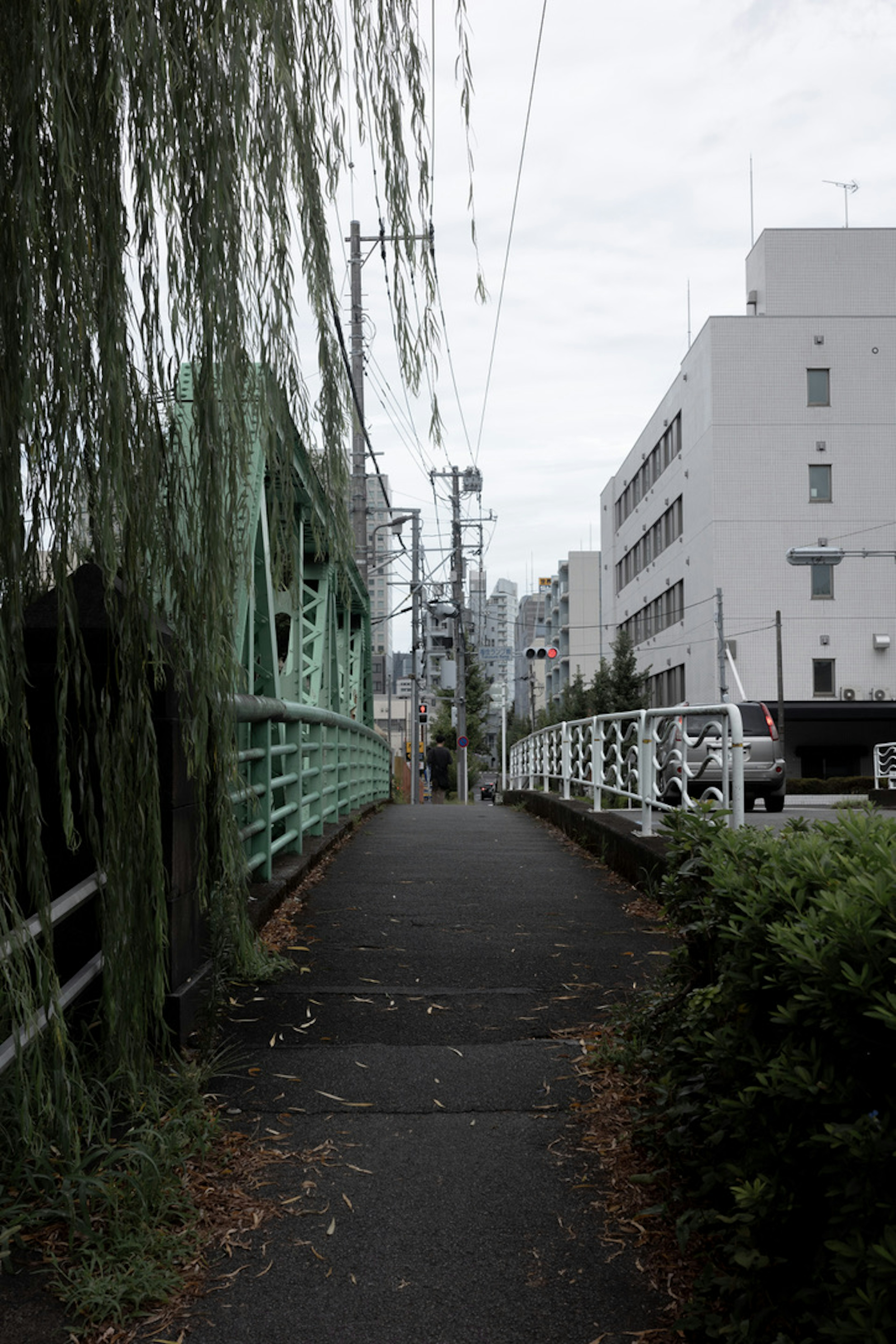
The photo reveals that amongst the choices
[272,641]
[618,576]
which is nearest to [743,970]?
[272,641]

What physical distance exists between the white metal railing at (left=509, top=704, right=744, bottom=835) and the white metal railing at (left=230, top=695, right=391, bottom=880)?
2212 millimetres

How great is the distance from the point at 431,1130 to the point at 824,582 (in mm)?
40548

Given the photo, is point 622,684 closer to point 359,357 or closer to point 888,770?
point 888,770

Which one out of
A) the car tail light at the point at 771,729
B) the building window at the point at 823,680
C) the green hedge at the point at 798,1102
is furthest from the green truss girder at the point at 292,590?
the building window at the point at 823,680

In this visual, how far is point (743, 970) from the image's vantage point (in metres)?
2.81

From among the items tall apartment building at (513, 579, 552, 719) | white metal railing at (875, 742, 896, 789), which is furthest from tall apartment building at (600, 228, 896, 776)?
tall apartment building at (513, 579, 552, 719)

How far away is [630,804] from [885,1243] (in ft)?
32.6

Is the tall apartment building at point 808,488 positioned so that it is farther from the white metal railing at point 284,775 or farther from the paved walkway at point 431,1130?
the paved walkway at point 431,1130

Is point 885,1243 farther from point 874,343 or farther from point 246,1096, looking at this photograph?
point 874,343

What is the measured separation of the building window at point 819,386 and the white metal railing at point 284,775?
1365 inches

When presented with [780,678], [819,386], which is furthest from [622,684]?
[819,386]

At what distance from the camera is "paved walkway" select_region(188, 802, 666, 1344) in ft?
9.14

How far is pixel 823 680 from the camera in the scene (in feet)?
136

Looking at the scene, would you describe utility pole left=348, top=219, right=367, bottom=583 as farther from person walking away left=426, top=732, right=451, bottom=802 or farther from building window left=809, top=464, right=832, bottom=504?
building window left=809, top=464, right=832, bottom=504
